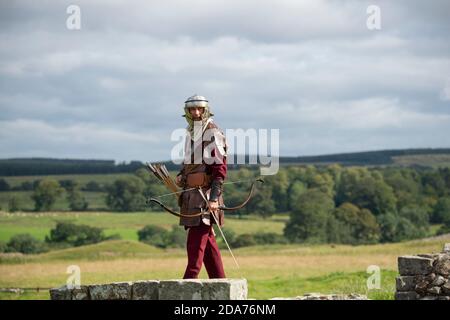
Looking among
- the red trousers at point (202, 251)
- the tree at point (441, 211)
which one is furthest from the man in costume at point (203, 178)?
the tree at point (441, 211)

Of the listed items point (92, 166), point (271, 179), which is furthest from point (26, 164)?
point (271, 179)

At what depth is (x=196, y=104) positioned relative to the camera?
1237 cm

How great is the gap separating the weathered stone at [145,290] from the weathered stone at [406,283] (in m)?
4.87

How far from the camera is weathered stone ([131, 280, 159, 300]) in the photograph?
1126 centimetres

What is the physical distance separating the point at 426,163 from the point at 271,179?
73.2m

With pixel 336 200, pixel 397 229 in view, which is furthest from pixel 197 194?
pixel 336 200

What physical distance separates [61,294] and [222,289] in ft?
7.69

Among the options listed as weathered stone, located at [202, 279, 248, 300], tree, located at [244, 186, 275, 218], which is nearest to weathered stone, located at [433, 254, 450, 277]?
weathered stone, located at [202, 279, 248, 300]

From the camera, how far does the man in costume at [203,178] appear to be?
12383 mm

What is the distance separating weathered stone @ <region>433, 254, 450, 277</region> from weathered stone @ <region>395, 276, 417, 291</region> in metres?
0.47

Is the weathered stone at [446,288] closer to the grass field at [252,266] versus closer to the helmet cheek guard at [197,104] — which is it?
the grass field at [252,266]

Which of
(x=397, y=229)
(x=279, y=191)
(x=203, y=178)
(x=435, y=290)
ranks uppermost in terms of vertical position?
(x=279, y=191)

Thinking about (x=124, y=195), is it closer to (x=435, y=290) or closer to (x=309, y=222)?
(x=309, y=222)

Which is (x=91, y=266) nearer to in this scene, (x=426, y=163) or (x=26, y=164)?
(x=26, y=164)
